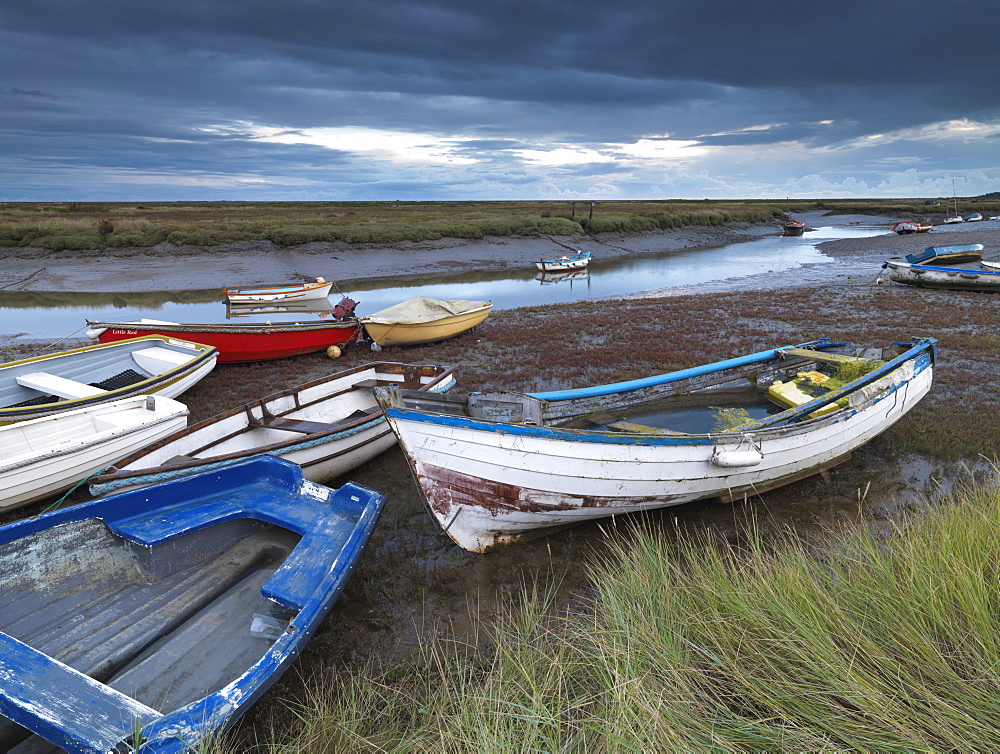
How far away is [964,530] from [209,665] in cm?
590

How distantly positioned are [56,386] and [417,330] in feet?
26.1

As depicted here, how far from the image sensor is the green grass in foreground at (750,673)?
2979mm

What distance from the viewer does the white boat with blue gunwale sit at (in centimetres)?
555

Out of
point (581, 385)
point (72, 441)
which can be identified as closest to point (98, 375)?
point (72, 441)

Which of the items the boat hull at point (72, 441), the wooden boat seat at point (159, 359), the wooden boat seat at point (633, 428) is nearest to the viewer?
the boat hull at point (72, 441)

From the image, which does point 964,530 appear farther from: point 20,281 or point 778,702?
point 20,281

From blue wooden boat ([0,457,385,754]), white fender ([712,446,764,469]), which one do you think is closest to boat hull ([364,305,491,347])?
blue wooden boat ([0,457,385,754])

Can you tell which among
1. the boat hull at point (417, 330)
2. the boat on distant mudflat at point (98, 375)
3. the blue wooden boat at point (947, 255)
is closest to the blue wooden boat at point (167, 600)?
the boat on distant mudflat at point (98, 375)

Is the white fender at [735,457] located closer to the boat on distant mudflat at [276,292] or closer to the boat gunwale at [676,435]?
the boat gunwale at [676,435]

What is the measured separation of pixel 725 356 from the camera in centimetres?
1423

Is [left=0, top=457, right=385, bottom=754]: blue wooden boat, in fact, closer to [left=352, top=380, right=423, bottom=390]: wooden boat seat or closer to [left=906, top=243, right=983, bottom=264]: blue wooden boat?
[left=352, top=380, right=423, bottom=390]: wooden boat seat

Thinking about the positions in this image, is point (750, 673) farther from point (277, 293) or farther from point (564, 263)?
point (564, 263)

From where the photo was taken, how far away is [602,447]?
18.6 ft

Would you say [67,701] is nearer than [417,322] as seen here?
Yes
